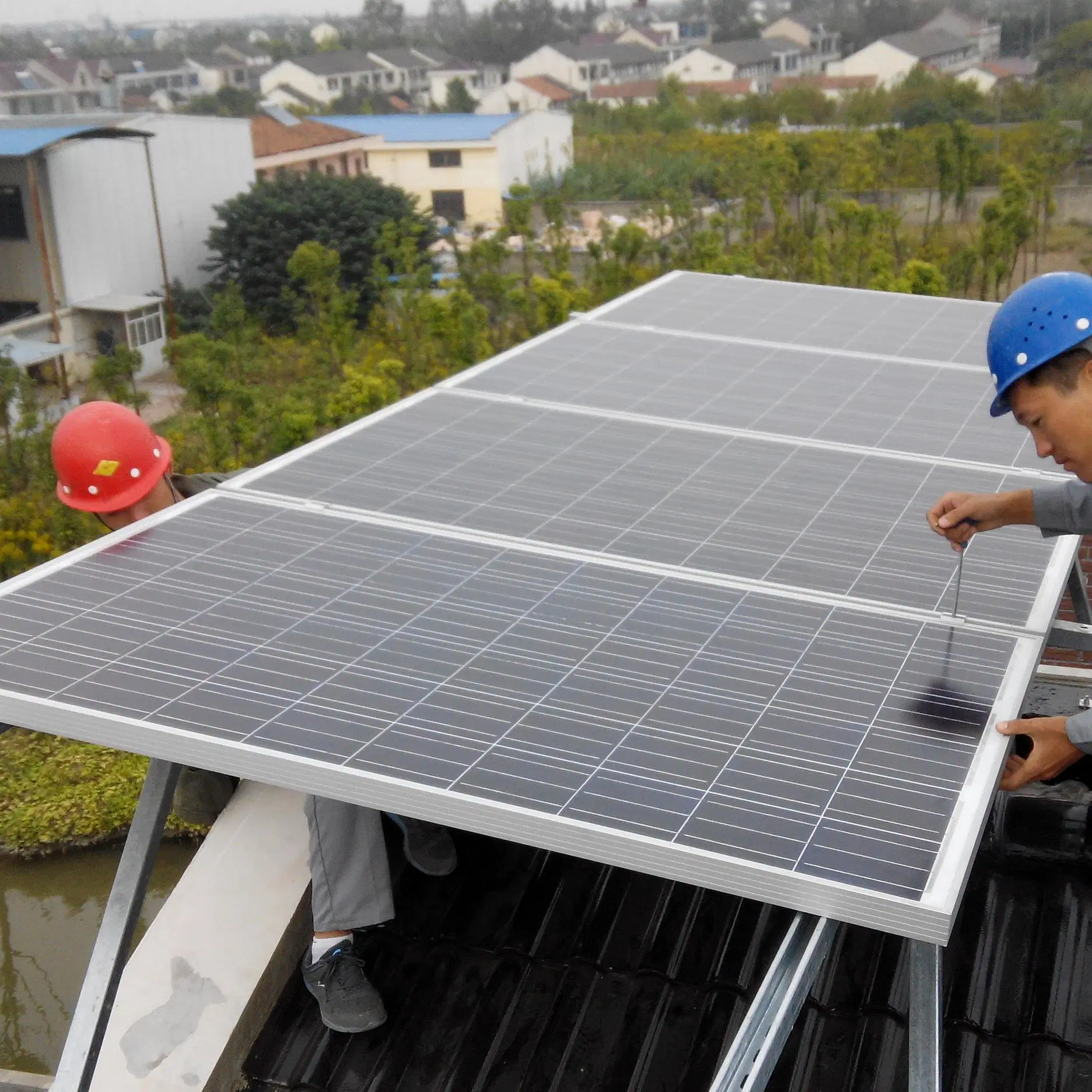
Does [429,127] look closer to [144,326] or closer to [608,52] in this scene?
[144,326]

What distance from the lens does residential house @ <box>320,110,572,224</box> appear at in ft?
177

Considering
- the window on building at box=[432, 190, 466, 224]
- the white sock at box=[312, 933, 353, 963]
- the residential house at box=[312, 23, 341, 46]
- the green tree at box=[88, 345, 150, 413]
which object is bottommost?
the window on building at box=[432, 190, 466, 224]

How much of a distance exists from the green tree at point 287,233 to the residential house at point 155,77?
7124 cm

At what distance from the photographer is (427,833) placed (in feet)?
18.6

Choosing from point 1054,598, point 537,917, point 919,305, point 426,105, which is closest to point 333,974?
point 537,917

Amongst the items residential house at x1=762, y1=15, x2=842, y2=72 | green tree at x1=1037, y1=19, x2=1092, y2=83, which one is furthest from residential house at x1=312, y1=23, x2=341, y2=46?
green tree at x1=1037, y1=19, x2=1092, y2=83

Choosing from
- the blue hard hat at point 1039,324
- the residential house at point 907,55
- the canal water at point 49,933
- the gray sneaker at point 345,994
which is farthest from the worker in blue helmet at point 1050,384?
the residential house at point 907,55

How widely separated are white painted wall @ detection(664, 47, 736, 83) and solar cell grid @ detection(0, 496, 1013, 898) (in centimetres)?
10597

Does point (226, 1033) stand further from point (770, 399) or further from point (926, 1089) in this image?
point (770, 399)

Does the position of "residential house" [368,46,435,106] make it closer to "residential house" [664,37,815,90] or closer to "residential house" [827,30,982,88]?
"residential house" [664,37,815,90]

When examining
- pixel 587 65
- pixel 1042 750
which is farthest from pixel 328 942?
pixel 587 65

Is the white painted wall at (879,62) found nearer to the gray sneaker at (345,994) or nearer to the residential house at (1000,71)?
the residential house at (1000,71)

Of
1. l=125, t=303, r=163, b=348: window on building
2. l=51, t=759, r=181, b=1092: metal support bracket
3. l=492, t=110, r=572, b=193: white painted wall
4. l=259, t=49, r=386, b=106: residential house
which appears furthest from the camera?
l=259, t=49, r=386, b=106: residential house

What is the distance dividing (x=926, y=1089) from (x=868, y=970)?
1947 mm
